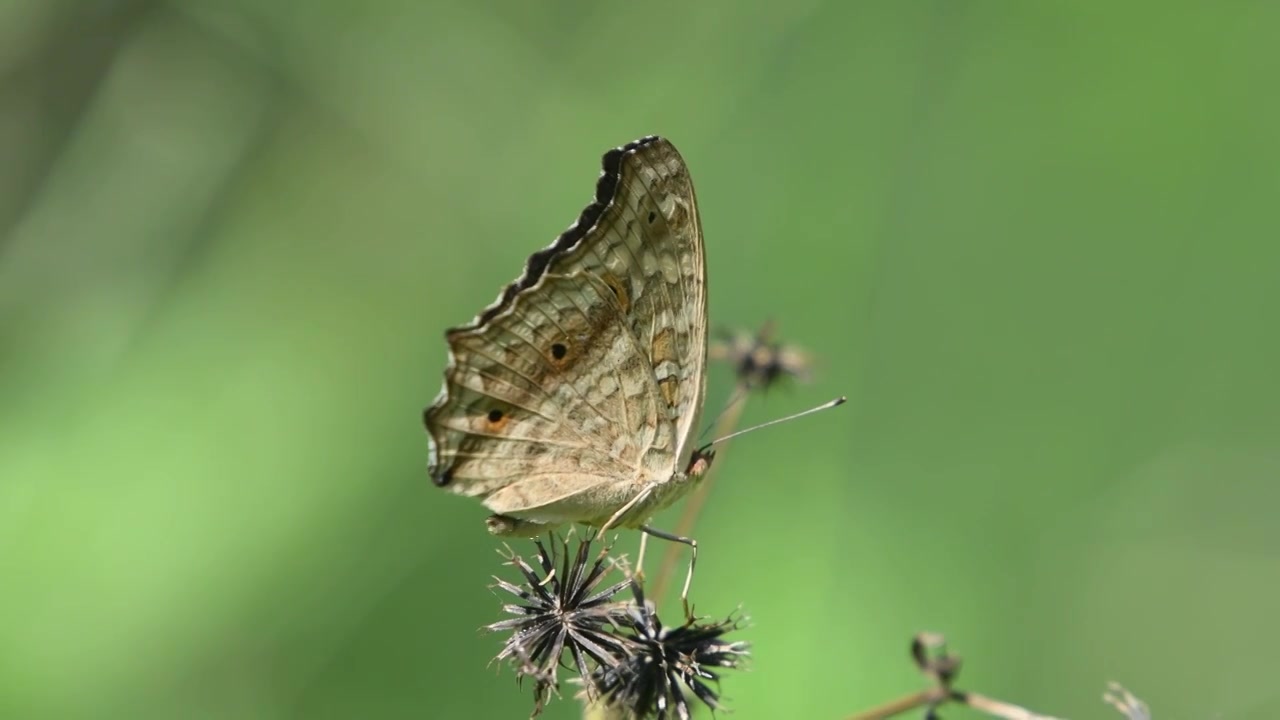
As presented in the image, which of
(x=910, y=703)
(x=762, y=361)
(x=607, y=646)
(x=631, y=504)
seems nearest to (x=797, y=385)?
(x=762, y=361)

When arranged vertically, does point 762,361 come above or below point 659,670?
above

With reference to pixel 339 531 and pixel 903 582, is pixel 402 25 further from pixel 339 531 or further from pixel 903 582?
pixel 903 582

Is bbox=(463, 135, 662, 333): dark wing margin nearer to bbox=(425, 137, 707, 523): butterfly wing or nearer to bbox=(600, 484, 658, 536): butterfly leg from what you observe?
bbox=(425, 137, 707, 523): butterfly wing

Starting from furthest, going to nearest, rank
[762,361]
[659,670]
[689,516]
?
[762,361]
[689,516]
[659,670]

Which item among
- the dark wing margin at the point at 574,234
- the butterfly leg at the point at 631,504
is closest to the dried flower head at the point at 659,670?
the butterfly leg at the point at 631,504

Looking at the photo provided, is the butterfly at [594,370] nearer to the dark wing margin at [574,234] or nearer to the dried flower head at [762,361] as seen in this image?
the dark wing margin at [574,234]

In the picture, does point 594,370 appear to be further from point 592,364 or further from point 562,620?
point 562,620
